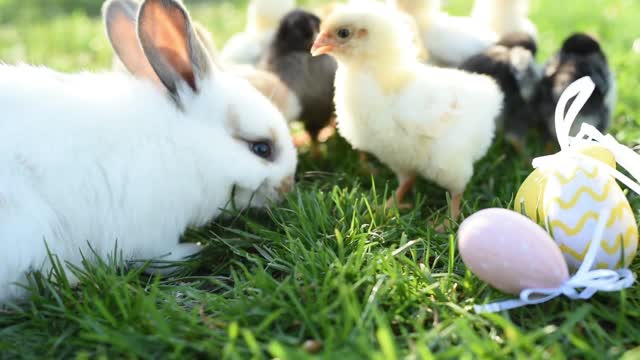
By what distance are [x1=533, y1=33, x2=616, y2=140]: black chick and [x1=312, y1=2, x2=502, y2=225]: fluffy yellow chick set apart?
2.01ft

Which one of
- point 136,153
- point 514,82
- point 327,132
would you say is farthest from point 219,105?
point 514,82

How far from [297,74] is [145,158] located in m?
1.40

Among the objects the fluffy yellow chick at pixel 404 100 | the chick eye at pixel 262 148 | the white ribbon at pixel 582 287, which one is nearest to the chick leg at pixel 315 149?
the fluffy yellow chick at pixel 404 100

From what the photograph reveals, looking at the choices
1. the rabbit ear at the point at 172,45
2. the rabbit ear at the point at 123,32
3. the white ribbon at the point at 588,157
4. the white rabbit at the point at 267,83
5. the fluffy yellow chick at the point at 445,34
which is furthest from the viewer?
the fluffy yellow chick at the point at 445,34

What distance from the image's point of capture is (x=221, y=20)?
273 inches

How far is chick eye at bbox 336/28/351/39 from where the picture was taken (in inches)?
120

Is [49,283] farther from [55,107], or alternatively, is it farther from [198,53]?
[198,53]

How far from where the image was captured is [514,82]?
3.72 m

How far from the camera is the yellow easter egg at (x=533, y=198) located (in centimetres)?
243

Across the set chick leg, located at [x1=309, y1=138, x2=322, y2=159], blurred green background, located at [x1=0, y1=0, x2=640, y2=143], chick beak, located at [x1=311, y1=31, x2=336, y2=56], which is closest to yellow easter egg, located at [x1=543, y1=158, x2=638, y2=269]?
chick beak, located at [x1=311, y1=31, x2=336, y2=56]

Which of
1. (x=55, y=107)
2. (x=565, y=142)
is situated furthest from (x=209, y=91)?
(x=565, y=142)

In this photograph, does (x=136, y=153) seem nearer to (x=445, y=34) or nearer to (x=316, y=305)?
(x=316, y=305)

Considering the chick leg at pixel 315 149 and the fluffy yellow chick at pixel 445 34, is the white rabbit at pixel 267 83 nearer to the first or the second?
the chick leg at pixel 315 149

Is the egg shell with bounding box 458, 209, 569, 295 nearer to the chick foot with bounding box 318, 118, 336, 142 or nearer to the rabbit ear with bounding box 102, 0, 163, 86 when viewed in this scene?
the rabbit ear with bounding box 102, 0, 163, 86
